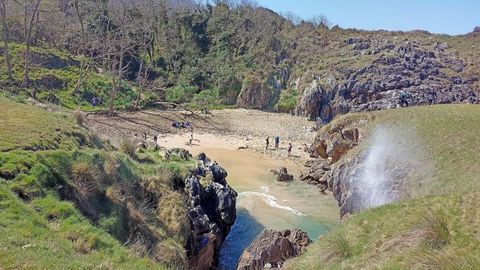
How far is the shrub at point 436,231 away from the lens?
1002cm

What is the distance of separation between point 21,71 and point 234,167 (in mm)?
31874

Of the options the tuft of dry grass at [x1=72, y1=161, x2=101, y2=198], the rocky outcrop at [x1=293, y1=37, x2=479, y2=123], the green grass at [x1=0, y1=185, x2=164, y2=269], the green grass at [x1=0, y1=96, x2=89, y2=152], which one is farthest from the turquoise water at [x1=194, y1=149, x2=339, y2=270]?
the rocky outcrop at [x1=293, y1=37, x2=479, y2=123]

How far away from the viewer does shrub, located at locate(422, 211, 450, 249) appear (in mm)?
10016

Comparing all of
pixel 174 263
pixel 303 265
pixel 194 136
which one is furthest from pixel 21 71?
pixel 303 265

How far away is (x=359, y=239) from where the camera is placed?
12336 mm

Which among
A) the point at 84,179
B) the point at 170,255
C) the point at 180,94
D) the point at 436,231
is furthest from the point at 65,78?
the point at 436,231

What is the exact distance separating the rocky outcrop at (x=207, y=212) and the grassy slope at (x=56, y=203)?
5.10ft

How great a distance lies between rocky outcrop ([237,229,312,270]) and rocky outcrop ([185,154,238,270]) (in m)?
2.44

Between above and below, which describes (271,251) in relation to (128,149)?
below

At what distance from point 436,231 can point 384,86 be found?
6254 centimetres

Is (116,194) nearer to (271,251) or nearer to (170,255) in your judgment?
(170,255)

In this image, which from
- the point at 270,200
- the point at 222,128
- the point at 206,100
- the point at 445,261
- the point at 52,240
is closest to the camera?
the point at 445,261

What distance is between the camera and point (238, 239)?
25.4 metres

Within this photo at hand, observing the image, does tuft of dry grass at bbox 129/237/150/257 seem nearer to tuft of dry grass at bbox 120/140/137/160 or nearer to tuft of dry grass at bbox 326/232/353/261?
tuft of dry grass at bbox 326/232/353/261
